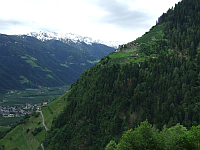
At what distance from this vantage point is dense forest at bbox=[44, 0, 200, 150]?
10823 cm

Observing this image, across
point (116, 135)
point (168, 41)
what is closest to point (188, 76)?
point (116, 135)

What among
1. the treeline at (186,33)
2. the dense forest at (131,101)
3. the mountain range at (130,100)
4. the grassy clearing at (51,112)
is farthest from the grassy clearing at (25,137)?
the treeline at (186,33)

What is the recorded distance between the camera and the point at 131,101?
125 meters

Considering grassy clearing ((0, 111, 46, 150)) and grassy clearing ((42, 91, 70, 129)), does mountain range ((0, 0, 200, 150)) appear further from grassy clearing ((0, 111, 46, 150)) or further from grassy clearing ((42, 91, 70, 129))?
grassy clearing ((42, 91, 70, 129))

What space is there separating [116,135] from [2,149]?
11416 cm

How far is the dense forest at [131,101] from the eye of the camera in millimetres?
108231

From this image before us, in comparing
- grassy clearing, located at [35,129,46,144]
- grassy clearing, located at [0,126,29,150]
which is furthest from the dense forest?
grassy clearing, located at [0,126,29,150]

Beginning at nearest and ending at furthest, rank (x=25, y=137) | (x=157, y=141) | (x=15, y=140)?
(x=157, y=141) → (x=25, y=137) → (x=15, y=140)

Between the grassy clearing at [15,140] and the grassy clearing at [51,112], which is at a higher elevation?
the grassy clearing at [51,112]

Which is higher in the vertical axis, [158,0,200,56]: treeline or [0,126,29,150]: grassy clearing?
[158,0,200,56]: treeline

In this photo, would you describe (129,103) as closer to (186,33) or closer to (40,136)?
(40,136)

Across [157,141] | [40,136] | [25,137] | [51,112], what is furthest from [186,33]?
[25,137]

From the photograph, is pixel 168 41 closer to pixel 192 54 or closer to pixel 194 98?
pixel 192 54

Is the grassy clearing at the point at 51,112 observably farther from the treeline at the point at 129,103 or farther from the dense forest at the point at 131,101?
the dense forest at the point at 131,101
